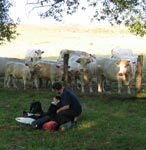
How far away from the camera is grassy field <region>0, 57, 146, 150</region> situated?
9.97 m

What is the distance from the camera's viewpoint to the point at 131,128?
11.7m

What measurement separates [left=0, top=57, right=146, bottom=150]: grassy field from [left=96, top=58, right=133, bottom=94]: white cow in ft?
9.60

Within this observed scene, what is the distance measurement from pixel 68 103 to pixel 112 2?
5.61 metres

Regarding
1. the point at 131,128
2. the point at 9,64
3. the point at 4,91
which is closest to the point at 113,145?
the point at 131,128

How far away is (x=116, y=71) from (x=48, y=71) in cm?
360

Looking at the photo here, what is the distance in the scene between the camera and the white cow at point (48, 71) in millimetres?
21688

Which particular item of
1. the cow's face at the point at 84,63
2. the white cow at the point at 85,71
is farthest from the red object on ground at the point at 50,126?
the cow's face at the point at 84,63

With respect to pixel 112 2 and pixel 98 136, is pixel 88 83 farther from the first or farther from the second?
pixel 98 136

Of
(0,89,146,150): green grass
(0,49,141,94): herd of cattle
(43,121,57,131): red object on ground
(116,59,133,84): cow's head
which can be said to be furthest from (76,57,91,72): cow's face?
(43,121,57,131): red object on ground

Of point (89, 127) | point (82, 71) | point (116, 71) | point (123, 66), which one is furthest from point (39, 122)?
point (82, 71)

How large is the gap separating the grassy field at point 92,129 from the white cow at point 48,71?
4.75 meters

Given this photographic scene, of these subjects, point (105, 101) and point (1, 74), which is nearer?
point (105, 101)

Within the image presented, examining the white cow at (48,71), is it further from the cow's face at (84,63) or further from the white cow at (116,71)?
the white cow at (116,71)

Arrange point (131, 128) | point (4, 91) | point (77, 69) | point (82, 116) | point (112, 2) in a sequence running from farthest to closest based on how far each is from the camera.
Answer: point (77, 69) < point (4, 91) < point (112, 2) < point (82, 116) < point (131, 128)
